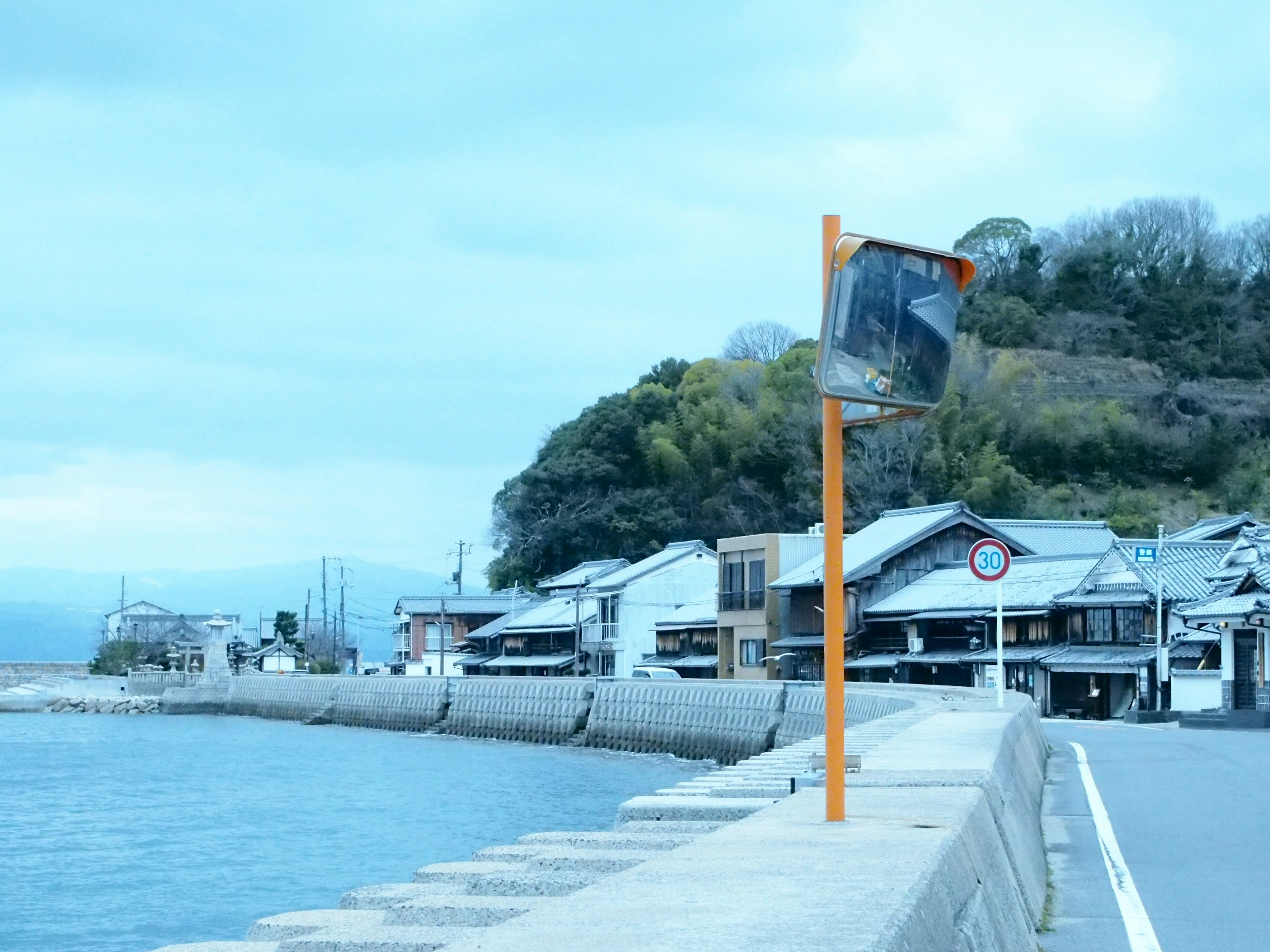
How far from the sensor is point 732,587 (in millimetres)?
60781

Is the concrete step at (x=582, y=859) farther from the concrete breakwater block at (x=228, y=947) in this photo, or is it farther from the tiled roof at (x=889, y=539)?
the tiled roof at (x=889, y=539)

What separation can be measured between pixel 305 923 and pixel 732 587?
55.5 m

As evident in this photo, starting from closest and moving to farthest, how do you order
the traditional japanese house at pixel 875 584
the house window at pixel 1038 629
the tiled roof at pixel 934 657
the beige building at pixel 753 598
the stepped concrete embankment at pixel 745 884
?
the stepped concrete embankment at pixel 745 884 < the house window at pixel 1038 629 < the tiled roof at pixel 934 657 < the traditional japanese house at pixel 875 584 < the beige building at pixel 753 598

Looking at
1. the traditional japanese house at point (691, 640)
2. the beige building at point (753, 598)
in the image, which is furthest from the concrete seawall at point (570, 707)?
the traditional japanese house at point (691, 640)

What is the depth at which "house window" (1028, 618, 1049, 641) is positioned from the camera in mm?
46656

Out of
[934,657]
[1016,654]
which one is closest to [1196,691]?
[1016,654]

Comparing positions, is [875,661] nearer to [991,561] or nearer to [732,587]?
[732,587]

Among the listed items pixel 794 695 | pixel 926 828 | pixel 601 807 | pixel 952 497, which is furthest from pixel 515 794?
pixel 952 497

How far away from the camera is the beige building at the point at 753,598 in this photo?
57.8m

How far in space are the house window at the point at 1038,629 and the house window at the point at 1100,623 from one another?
6.60ft

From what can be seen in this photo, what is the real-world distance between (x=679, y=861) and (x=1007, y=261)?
10086 cm

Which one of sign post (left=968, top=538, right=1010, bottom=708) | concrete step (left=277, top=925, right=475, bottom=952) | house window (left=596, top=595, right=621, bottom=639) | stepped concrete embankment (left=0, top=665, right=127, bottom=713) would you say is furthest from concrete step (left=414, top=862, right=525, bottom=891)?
stepped concrete embankment (left=0, top=665, right=127, bottom=713)

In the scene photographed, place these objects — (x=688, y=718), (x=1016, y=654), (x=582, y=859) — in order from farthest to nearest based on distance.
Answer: (x=688, y=718) → (x=1016, y=654) → (x=582, y=859)

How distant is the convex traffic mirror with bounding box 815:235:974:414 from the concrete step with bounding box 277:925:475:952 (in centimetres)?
286
